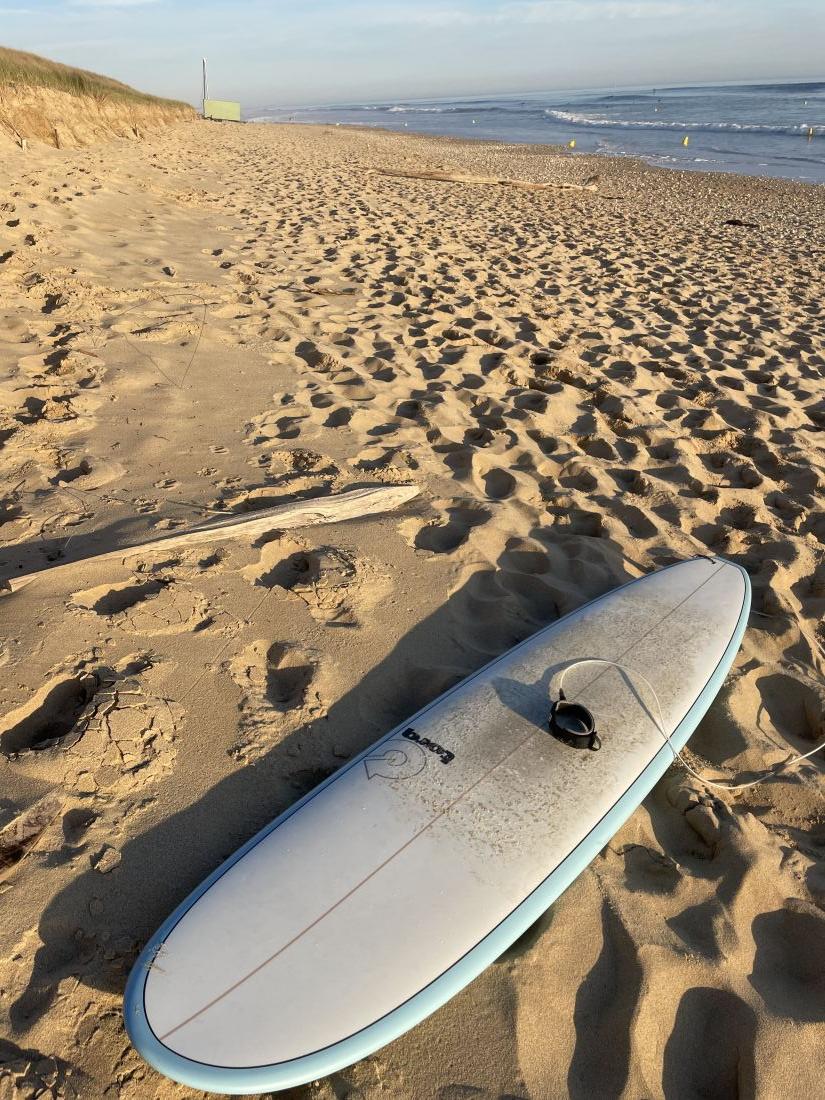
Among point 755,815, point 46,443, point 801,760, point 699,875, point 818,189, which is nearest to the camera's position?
point 699,875

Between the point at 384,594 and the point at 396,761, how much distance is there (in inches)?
32.2

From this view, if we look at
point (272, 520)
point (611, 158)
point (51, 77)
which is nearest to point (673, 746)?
point (272, 520)

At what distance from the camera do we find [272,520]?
9.20ft

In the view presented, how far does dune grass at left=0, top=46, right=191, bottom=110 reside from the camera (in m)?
11.8

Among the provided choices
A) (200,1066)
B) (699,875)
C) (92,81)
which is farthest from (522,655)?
(92,81)

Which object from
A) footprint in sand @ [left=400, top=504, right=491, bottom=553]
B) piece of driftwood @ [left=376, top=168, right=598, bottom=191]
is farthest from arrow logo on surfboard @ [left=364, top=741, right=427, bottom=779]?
piece of driftwood @ [left=376, top=168, right=598, bottom=191]

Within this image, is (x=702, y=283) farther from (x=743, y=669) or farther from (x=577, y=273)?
(x=743, y=669)

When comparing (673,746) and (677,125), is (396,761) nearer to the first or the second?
(673,746)

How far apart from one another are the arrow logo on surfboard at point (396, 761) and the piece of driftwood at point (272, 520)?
3.81 feet

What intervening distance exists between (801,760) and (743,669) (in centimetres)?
43

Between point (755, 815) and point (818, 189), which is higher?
point (818, 189)

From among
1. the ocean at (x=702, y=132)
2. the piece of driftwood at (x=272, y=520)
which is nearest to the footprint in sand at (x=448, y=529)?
the piece of driftwood at (x=272, y=520)

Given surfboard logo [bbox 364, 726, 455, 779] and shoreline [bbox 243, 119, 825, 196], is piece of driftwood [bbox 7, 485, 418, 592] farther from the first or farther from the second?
shoreline [bbox 243, 119, 825, 196]

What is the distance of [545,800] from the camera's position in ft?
6.33
